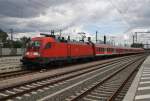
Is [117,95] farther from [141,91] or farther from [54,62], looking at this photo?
[54,62]

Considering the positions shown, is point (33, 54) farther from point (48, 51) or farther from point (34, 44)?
point (48, 51)

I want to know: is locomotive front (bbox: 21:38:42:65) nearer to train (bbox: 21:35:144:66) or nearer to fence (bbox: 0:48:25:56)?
train (bbox: 21:35:144:66)

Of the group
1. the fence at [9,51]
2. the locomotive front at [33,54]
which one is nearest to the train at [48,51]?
the locomotive front at [33,54]

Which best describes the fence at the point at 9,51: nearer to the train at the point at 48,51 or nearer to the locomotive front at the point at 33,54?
the train at the point at 48,51

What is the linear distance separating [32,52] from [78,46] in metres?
11.4

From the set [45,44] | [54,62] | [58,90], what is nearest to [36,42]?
[45,44]

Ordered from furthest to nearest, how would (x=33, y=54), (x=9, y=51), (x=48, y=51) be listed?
(x=9, y=51)
(x=48, y=51)
(x=33, y=54)

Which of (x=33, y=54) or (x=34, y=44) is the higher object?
(x=34, y=44)

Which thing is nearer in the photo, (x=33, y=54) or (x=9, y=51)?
(x=33, y=54)

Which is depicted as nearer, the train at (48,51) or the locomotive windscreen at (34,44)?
the train at (48,51)

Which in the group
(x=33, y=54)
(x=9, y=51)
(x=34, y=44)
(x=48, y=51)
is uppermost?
(x=34, y=44)

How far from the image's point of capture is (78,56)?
39.3m

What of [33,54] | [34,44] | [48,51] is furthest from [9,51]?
[33,54]

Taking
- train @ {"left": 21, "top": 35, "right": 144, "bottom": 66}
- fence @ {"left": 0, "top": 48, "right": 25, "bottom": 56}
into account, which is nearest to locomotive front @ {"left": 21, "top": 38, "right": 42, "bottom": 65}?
train @ {"left": 21, "top": 35, "right": 144, "bottom": 66}
